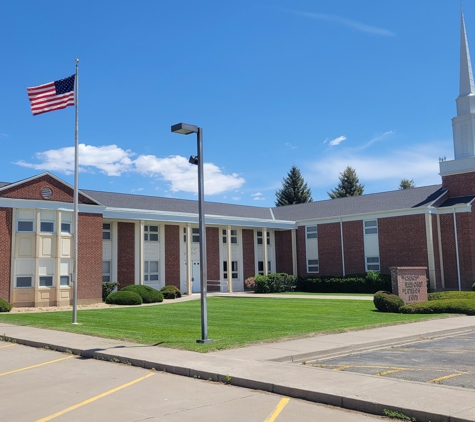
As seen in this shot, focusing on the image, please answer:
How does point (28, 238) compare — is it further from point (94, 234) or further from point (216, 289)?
point (216, 289)

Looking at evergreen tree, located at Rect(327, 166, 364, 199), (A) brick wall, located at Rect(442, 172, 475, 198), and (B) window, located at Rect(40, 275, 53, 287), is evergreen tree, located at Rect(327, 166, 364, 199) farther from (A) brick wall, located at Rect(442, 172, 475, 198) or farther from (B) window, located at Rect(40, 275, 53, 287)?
(B) window, located at Rect(40, 275, 53, 287)

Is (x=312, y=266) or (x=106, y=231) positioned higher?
(x=106, y=231)

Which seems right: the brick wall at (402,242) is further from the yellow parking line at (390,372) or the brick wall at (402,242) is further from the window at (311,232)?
the yellow parking line at (390,372)

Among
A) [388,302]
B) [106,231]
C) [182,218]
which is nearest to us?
[388,302]

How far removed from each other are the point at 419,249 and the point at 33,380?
103 feet

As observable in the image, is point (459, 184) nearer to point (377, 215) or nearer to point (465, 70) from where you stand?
point (377, 215)

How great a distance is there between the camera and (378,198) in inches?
1689

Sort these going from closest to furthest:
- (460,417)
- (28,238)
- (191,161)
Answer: (460,417) → (191,161) → (28,238)

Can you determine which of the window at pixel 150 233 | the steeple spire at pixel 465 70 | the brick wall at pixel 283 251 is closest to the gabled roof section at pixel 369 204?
the brick wall at pixel 283 251

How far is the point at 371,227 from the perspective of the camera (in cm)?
3988

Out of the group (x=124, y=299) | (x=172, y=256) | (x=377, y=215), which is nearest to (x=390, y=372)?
(x=124, y=299)

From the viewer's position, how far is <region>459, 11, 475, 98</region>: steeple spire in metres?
38.8

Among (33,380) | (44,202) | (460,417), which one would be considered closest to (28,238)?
(44,202)

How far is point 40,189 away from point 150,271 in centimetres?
1091
